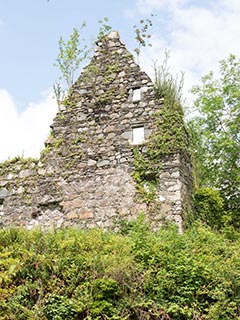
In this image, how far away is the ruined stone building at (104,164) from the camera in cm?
1100

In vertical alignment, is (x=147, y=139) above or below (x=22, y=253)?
above

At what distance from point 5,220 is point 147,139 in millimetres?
3996

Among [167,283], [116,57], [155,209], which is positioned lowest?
[167,283]

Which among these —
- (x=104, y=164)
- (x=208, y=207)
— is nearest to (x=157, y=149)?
(x=104, y=164)

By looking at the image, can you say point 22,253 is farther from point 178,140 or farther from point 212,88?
point 212,88

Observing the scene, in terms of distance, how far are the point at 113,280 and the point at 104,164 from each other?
4838mm

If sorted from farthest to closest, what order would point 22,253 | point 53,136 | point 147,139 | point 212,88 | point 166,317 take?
point 212,88
point 53,136
point 147,139
point 22,253
point 166,317

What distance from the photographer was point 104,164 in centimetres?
1165

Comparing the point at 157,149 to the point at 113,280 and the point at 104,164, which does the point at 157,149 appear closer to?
the point at 104,164

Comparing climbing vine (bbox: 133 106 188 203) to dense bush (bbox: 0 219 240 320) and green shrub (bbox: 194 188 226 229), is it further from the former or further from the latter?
dense bush (bbox: 0 219 240 320)

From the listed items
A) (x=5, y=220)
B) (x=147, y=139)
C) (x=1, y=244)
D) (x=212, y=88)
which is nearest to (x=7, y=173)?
(x=5, y=220)

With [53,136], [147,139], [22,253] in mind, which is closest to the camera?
[22,253]

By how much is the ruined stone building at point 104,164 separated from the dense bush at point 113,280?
9.31 ft

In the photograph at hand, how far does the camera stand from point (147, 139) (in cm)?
1148
